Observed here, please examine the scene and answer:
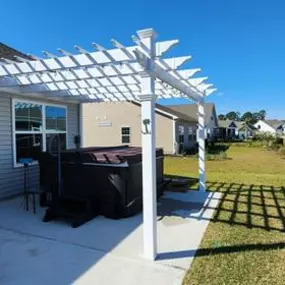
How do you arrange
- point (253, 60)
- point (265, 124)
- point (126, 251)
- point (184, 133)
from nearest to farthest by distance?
point (126, 251) < point (253, 60) < point (184, 133) < point (265, 124)

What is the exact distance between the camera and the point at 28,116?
8.14 metres

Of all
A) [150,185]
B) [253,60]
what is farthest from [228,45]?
[150,185]

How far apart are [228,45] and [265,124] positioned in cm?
6215

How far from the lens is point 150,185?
3.91 m

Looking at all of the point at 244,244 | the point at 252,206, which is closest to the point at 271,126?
the point at 252,206

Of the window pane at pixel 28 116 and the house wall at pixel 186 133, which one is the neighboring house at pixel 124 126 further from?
the window pane at pixel 28 116

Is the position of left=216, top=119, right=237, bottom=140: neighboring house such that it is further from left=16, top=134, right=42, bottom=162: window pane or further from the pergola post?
the pergola post

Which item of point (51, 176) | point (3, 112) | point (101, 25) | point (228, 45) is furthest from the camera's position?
point (228, 45)

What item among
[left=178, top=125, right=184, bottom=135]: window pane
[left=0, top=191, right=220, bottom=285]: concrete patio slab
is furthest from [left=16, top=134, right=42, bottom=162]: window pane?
[left=178, top=125, right=184, bottom=135]: window pane

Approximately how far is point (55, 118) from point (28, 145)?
4.44 feet

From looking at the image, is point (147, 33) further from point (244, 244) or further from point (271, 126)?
point (271, 126)

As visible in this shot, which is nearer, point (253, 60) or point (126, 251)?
point (126, 251)

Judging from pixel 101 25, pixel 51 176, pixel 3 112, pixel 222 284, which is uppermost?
pixel 101 25

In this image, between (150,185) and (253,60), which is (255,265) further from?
(253,60)
